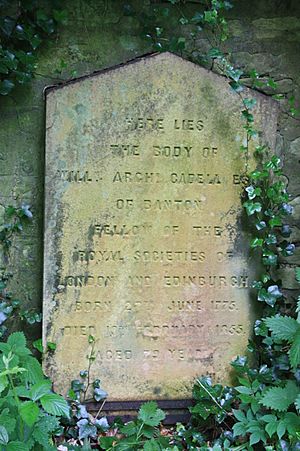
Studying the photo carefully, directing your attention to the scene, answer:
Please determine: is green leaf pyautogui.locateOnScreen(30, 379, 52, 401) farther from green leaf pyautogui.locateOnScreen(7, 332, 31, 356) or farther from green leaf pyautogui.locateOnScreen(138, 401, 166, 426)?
green leaf pyautogui.locateOnScreen(138, 401, 166, 426)

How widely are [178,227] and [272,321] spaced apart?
73 centimetres

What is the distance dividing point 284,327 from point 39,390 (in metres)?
1.13

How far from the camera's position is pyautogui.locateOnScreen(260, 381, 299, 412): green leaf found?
269 cm

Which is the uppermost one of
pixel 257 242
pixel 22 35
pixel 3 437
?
pixel 22 35

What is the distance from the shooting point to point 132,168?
3174 millimetres

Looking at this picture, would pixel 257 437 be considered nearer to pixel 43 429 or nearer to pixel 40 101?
pixel 43 429

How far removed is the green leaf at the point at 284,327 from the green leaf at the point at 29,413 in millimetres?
1128

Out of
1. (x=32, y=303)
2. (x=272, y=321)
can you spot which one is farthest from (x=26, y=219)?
(x=272, y=321)

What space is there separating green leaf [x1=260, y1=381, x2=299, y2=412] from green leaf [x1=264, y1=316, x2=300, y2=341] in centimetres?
23

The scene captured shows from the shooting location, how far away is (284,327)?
2771 mm

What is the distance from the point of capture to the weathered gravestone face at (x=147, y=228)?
10.3ft

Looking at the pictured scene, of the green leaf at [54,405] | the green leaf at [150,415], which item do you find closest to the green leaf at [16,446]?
the green leaf at [54,405]

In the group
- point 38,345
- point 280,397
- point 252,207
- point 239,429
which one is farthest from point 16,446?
point 252,207

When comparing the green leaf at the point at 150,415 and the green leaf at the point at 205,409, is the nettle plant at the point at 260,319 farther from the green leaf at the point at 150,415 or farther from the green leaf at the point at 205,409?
the green leaf at the point at 150,415
